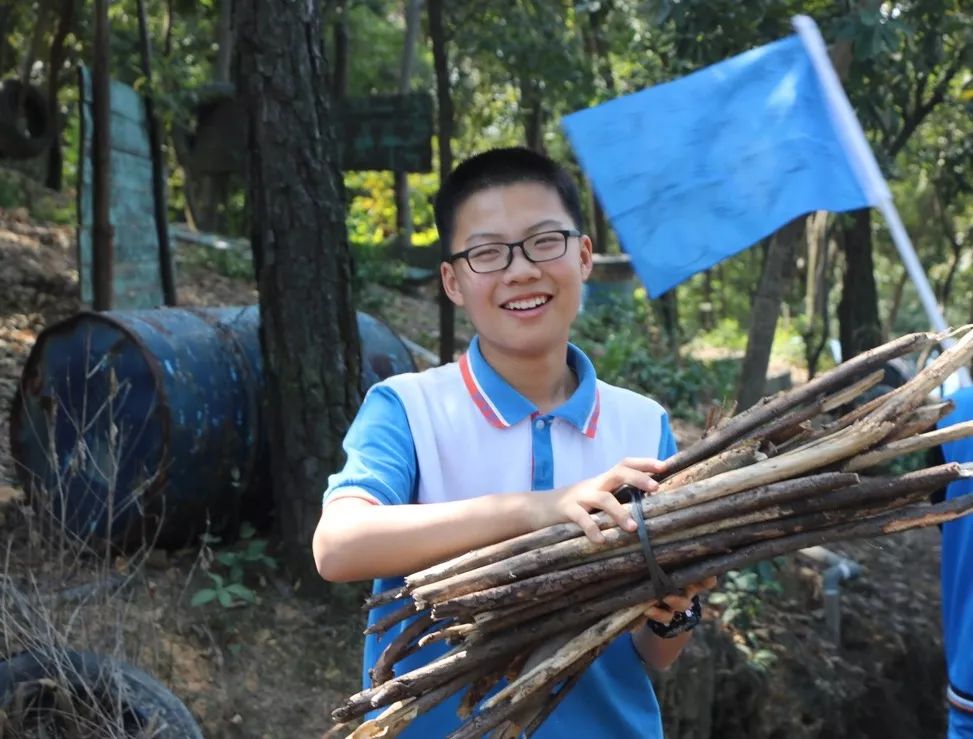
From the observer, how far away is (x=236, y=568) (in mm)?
4805

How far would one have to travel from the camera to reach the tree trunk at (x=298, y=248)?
14.5ft

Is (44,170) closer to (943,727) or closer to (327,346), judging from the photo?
(327,346)

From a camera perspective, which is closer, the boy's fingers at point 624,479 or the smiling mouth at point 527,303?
the boy's fingers at point 624,479

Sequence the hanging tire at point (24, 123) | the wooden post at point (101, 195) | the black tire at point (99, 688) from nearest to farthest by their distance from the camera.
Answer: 1. the black tire at point (99, 688)
2. the wooden post at point (101, 195)
3. the hanging tire at point (24, 123)

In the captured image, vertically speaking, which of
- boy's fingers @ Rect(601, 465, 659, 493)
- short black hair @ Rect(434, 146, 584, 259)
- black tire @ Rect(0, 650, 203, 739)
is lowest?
black tire @ Rect(0, 650, 203, 739)

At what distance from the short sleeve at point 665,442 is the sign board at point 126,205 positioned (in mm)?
5616

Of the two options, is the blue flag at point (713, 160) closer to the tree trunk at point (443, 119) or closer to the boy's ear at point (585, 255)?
the boy's ear at point (585, 255)

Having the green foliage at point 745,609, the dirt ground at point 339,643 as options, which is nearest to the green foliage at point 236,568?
the dirt ground at point 339,643

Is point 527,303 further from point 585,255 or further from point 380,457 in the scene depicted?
point 380,457

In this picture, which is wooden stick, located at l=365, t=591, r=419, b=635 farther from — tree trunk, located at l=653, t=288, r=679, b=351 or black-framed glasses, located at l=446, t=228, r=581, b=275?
tree trunk, located at l=653, t=288, r=679, b=351

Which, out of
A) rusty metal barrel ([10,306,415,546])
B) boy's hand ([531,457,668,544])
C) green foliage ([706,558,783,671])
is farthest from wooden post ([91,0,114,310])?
boy's hand ([531,457,668,544])

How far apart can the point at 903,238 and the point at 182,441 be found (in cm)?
311

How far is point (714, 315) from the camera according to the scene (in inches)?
913

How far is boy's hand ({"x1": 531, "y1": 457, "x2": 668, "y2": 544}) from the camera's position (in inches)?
62.3
